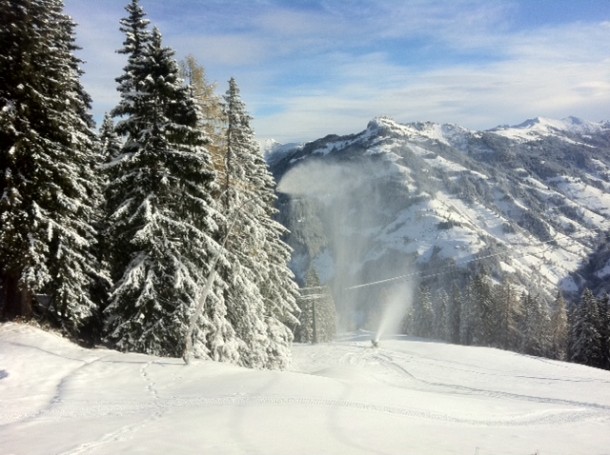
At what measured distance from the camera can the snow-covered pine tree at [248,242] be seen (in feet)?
80.7

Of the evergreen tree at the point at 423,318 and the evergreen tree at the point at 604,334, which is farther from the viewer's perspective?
the evergreen tree at the point at 423,318

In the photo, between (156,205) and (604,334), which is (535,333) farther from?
(156,205)

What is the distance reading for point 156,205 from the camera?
19750 millimetres

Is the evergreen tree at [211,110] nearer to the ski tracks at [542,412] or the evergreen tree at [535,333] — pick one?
the ski tracks at [542,412]

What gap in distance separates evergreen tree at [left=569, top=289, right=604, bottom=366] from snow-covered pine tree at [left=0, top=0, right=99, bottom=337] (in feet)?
169

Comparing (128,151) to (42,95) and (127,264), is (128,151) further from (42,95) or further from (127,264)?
Result: (127,264)

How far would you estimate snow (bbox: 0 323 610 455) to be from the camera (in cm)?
1030

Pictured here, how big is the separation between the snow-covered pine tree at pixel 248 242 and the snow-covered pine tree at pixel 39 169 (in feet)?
24.0

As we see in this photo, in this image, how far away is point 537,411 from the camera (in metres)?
A: 19.9

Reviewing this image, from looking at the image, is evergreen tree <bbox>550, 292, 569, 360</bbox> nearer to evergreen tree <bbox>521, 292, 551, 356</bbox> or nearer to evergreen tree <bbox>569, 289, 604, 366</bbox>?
evergreen tree <bbox>521, 292, 551, 356</bbox>

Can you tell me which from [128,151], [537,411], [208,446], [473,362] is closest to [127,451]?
[208,446]

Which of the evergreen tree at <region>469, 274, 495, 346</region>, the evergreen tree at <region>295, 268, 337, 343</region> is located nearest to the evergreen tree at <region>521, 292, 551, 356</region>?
the evergreen tree at <region>469, 274, 495, 346</region>

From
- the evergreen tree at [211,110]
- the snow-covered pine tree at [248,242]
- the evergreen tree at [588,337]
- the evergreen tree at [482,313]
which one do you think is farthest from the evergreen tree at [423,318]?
the evergreen tree at [211,110]

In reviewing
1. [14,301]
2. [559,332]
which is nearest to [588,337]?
[559,332]
